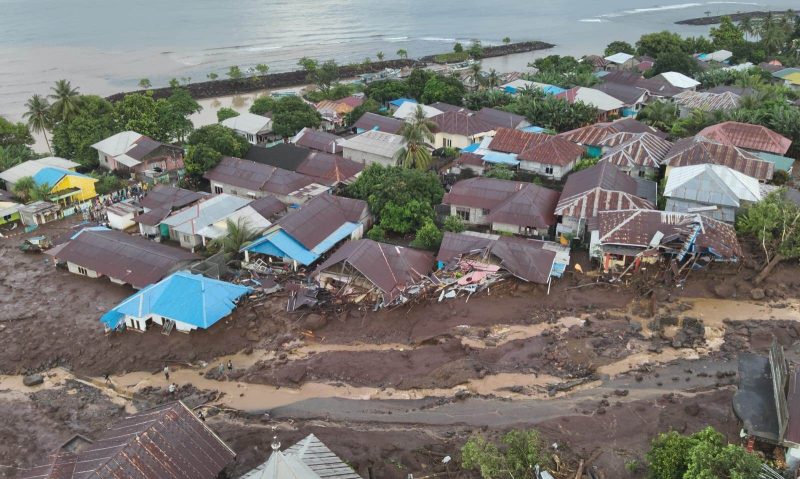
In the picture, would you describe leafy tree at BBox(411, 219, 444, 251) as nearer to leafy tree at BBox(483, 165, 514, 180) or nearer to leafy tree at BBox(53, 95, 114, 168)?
leafy tree at BBox(483, 165, 514, 180)

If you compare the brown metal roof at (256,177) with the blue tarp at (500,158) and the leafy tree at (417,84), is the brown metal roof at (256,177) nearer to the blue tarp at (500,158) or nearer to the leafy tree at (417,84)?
the blue tarp at (500,158)

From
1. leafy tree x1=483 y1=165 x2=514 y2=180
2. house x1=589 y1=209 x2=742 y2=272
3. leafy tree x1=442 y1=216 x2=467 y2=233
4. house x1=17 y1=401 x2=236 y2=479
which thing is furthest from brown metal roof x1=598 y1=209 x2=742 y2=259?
house x1=17 y1=401 x2=236 y2=479

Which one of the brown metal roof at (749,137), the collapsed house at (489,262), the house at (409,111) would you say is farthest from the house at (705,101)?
the collapsed house at (489,262)

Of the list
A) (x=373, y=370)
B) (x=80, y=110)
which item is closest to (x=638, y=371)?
(x=373, y=370)

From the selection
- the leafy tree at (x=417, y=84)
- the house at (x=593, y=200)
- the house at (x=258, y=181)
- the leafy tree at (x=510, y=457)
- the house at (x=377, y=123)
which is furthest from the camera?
the leafy tree at (x=417, y=84)

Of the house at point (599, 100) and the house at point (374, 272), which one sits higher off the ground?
the house at point (599, 100)

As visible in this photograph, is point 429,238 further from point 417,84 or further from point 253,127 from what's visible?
point 417,84
